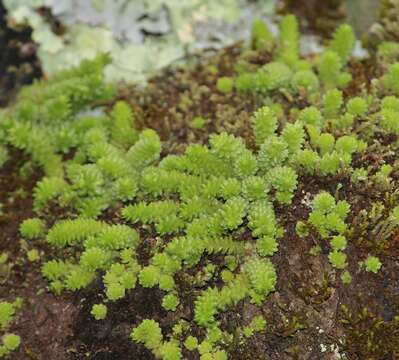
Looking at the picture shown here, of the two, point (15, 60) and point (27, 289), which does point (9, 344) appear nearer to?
point (27, 289)

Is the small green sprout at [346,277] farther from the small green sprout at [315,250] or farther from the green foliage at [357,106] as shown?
the green foliage at [357,106]

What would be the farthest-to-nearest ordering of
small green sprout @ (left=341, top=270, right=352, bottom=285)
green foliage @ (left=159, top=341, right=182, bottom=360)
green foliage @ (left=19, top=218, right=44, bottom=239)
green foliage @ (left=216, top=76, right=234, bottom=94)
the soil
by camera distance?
the soil, green foliage @ (left=216, top=76, right=234, bottom=94), green foliage @ (left=19, top=218, right=44, bottom=239), small green sprout @ (left=341, top=270, right=352, bottom=285), green foliage @ (left=159, top=341, right=182, bottom=360)

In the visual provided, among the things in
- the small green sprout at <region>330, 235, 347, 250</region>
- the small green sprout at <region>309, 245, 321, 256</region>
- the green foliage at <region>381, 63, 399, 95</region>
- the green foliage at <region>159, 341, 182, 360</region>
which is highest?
the green foliage at <region>381, 63, 399, 95</region>

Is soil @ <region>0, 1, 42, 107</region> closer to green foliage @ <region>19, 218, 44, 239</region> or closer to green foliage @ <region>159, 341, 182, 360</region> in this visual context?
green foliage @ <region>19, 218, 44, 239</region>

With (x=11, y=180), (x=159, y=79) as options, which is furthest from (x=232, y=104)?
(x=11, y=180)

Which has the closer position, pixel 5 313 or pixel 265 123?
pixel 5 313

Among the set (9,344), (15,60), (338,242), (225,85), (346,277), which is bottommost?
(9,344)

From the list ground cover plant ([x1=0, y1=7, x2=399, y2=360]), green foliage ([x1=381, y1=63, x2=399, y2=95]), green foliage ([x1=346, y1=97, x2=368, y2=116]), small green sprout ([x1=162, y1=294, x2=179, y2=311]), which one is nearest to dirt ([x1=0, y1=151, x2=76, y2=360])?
ground cover plant ([x1=0, y1=7, x2=399, y2=360])

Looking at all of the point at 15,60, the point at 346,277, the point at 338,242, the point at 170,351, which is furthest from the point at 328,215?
the point at 15,60

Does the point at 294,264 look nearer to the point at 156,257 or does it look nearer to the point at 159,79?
the point at 156,257

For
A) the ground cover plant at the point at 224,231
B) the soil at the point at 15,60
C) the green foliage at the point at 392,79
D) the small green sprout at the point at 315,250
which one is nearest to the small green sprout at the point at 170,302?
the ground cover plant at the point at 224,231
